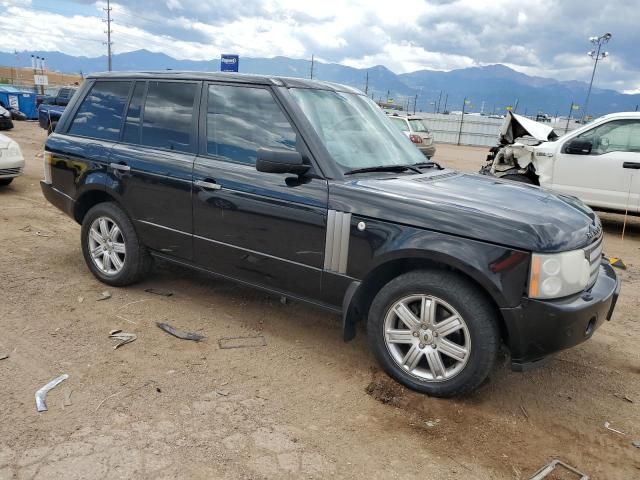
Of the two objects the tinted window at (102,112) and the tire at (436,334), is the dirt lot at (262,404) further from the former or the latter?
the tinted window at (102,112)

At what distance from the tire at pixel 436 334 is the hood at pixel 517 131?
25.0 ft

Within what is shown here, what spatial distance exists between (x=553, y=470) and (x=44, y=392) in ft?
9.45

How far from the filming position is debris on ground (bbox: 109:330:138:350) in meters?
3.76

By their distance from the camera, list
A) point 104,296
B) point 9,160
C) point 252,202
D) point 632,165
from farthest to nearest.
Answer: point 9,160 < point 632,165 < point 104,296 < point 252,202

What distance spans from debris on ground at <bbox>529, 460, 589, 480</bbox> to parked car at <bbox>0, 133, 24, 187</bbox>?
8870 mm

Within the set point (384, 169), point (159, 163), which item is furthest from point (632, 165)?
point (159, 163)

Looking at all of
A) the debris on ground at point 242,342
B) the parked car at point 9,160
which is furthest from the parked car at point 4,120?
the debris on ground at point 242,342

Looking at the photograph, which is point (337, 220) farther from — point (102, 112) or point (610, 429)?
point (102, 112)

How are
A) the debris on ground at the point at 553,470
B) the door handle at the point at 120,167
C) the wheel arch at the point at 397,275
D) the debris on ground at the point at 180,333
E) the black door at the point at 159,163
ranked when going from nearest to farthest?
the debris on ground at the point at 553,470 < the wheel arch at the point at 397,275 < the debris on ground at the point at 180,333 < the black door at the point at 159,163 < the door handle at the point at 120,167

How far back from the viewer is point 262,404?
3.07 meters

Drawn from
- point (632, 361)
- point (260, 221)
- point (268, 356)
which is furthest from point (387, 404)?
point (632, 361)

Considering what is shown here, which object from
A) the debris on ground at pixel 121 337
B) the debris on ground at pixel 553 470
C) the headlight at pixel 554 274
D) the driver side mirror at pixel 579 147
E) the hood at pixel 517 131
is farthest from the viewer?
the hood at pixel 517 131

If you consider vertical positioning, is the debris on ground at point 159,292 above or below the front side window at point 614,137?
below

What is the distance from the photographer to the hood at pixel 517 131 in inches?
388
